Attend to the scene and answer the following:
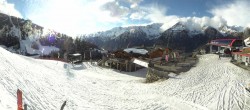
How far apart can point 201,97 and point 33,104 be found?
611 inches

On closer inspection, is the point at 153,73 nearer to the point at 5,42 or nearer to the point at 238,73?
the point at 238,73

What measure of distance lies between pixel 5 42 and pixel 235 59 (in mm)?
114238

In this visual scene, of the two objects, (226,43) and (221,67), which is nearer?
(221,67)

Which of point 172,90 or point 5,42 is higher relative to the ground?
point 5,42

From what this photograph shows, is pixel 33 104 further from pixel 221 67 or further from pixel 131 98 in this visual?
pixel 221 67

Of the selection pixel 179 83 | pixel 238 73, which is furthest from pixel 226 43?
pixel 179 83

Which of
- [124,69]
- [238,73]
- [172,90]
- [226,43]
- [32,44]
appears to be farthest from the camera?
[32,44]

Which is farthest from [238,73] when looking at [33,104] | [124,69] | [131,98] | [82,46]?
[82,46]

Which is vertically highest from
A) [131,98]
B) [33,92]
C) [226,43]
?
[226,43]

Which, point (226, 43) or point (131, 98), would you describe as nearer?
point (131, 98)

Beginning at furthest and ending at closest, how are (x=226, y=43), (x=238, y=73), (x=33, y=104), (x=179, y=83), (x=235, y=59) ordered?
(x=226, y=43) < (x=235, y=59) < (x=238, y=73) < (x=179, y=83) < (x=33, y=104)

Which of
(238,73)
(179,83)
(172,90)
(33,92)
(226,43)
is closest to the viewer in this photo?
(33,92)

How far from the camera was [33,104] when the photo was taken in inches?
661

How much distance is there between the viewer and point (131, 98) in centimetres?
2556
